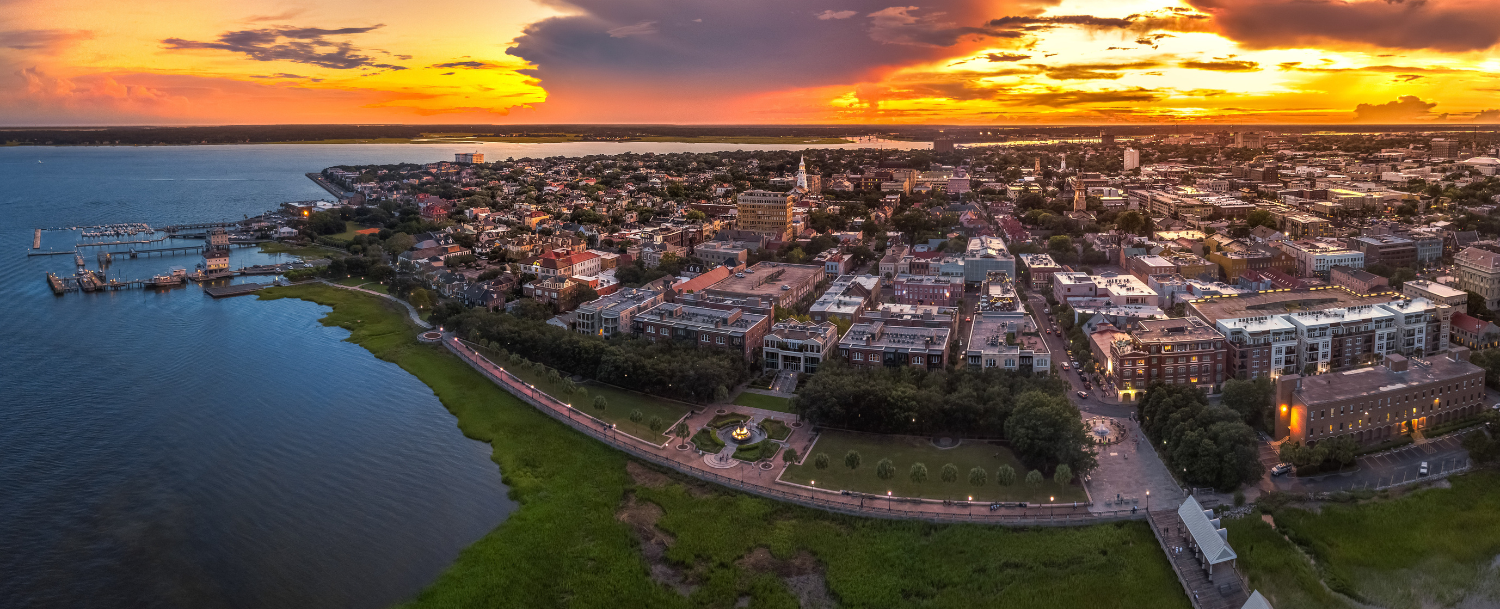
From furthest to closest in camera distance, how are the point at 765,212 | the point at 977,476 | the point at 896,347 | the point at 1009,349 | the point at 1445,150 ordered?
1. the point at 1445,150
2. the point at 765,212
3. the point at 896,347
4. the point at 1009,349
5. the point at 977,476

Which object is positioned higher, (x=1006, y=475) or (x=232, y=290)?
(x=232, y=290)

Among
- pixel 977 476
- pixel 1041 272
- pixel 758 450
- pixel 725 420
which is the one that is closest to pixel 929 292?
pixel 1041 272

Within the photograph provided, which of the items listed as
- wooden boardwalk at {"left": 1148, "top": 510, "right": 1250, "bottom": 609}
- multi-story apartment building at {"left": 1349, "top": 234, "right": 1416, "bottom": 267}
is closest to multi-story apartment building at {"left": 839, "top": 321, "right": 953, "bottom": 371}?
wooden boardwalk at {"left": 1148, "top": 510, "right": 1250, "bottom": 609}

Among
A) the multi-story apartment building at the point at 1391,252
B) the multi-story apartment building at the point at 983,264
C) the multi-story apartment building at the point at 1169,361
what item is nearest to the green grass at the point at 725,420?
the multi-story apartment building at the point at 1169,361

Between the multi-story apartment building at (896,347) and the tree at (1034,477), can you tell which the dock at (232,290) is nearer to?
the multi-story apartment building at (896,347)

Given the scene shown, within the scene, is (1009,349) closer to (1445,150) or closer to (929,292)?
(929,292)

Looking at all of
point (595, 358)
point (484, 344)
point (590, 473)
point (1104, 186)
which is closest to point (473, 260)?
point (484, 344)
